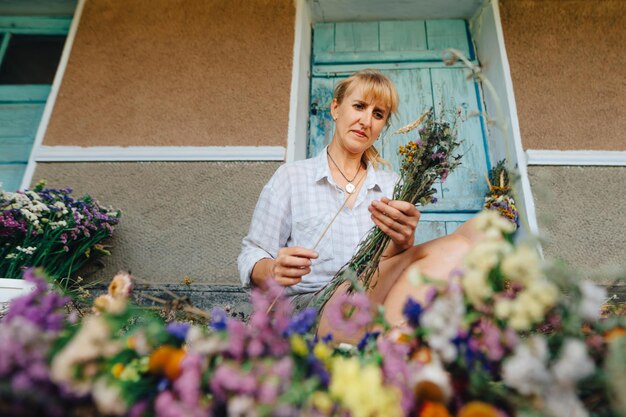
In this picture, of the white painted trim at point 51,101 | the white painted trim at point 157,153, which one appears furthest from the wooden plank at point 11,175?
the white painted trim at point 157,153

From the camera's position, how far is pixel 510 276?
2.01 feet

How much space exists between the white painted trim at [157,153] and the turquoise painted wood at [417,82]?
0.42m

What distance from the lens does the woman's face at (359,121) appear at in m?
1.94

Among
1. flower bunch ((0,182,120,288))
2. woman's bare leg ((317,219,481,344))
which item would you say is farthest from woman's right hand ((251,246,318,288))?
flower bunch ((0,182,120,288))

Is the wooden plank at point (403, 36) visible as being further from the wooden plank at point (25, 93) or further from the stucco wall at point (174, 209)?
the wooden plank at point (25, 93)

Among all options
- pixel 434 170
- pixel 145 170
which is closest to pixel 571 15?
pixel 434 170

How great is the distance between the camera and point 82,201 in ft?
7.65

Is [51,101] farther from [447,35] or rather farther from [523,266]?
[523,266]

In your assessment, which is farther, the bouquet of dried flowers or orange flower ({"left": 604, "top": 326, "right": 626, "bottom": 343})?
the bouquet of dried flowers

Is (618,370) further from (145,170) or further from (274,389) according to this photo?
(145,170)

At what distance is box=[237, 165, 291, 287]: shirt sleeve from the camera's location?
169cm

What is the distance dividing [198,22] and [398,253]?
2.31 m

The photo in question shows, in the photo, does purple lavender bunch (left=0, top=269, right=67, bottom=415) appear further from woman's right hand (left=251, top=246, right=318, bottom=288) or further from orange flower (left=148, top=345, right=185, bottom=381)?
woman's right hand (left=251, top=246, right=318, bottom=288)

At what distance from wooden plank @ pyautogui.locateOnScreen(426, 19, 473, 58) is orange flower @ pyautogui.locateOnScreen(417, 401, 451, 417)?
9.60ft
